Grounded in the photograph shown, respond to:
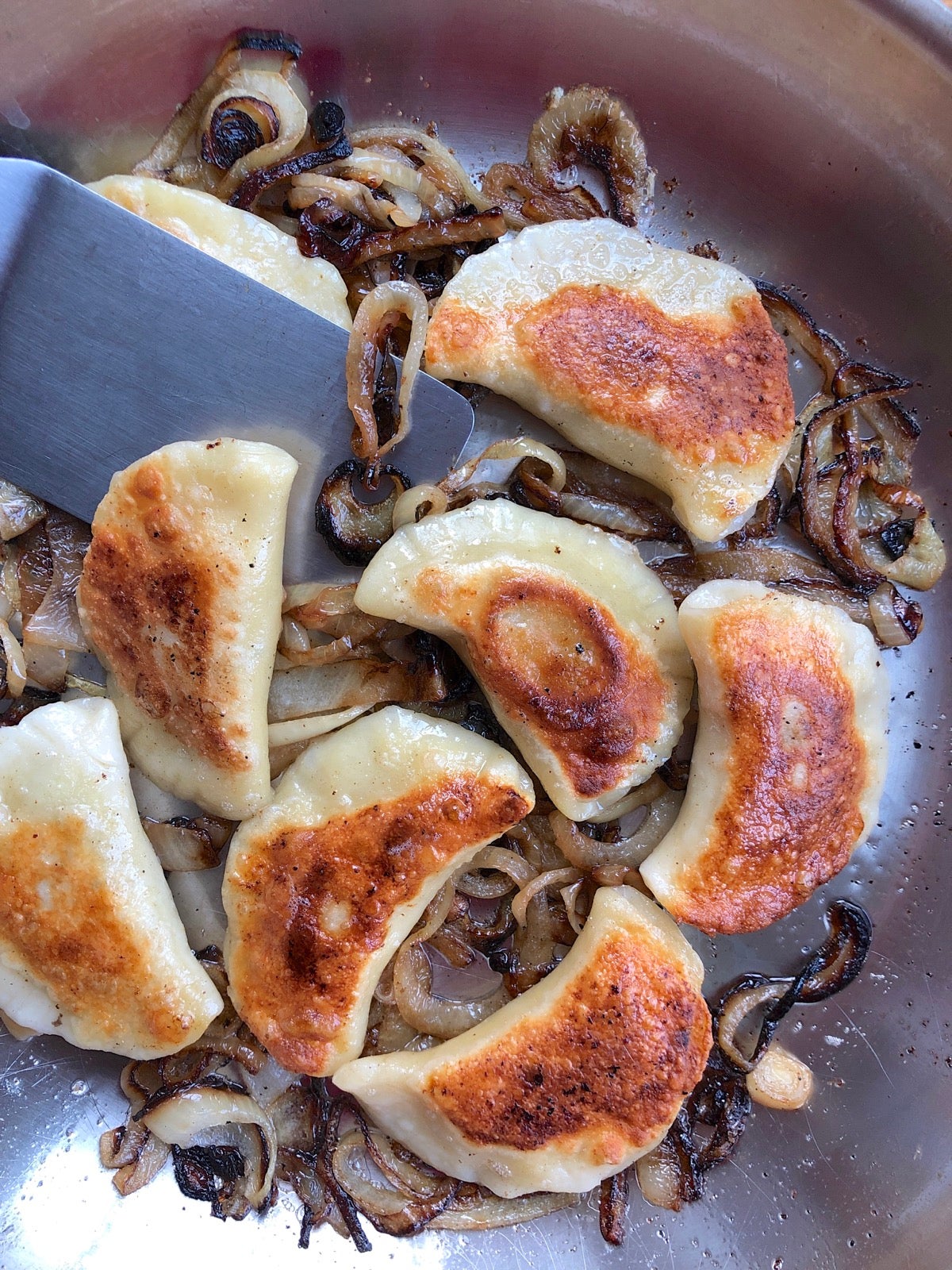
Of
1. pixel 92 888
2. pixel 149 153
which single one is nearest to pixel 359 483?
pixel 149 153

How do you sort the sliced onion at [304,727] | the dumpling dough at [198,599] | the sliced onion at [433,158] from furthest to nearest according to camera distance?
the sliced onion at [433,158] → the sliced onion at [304,727] → the dumpling dough at [198,599]

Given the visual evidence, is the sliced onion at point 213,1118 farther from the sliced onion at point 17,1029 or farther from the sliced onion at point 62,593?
the sliced onion at point 62,593

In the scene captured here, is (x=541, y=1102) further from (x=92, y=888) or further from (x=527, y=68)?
(x=527, y=68)

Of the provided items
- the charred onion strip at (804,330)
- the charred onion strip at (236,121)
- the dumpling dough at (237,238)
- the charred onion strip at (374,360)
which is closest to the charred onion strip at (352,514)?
the charred onion strip at (374,360)

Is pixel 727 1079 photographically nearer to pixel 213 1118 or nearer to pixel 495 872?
pixel 495 872

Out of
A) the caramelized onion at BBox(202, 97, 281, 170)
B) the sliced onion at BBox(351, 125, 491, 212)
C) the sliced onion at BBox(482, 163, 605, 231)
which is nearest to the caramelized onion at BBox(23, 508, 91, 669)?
the caramelized onion at BBox(202, 97, 281, 170)
